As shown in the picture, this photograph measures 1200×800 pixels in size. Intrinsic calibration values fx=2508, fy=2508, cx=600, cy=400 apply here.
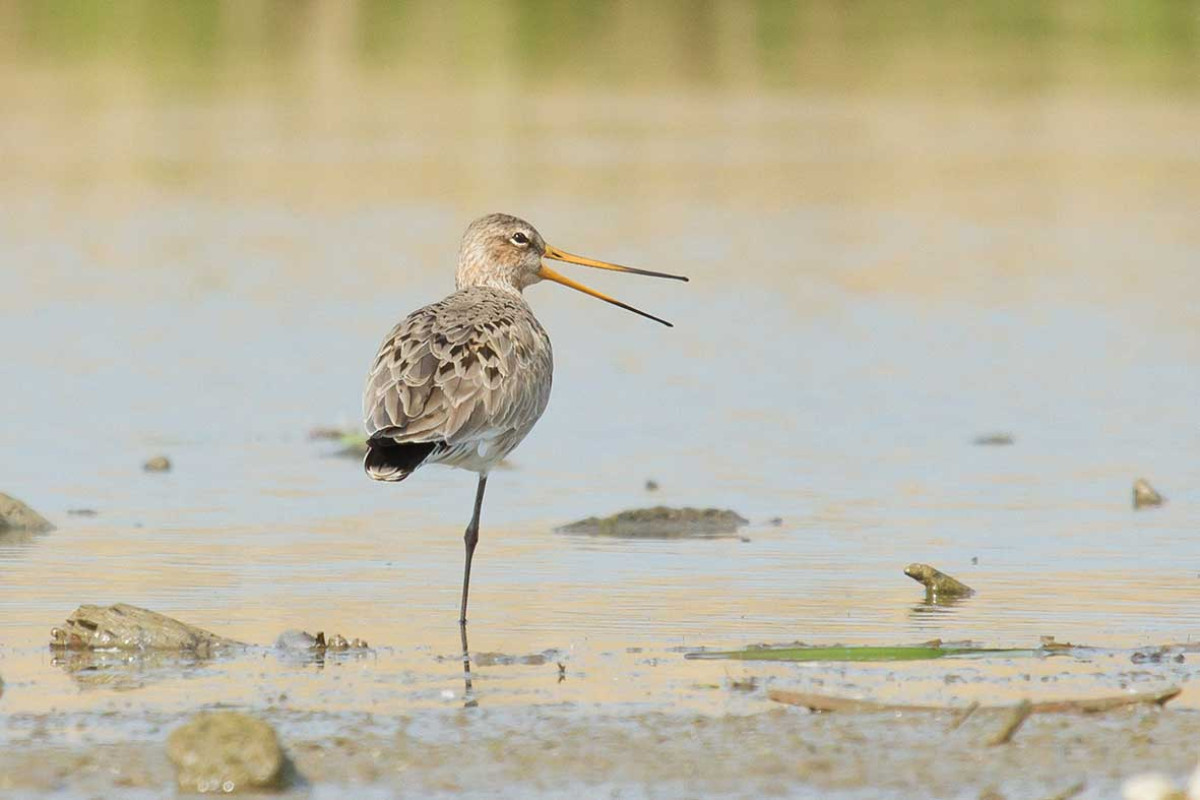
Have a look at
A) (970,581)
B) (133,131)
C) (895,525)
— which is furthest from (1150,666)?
(133,131)

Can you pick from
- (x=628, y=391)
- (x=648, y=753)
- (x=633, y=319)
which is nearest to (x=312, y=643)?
(x=648, y=753)

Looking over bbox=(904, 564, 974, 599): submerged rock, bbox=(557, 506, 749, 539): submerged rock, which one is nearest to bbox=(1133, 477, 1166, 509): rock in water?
bbox=(557, 506, 749, 539): submerged rock

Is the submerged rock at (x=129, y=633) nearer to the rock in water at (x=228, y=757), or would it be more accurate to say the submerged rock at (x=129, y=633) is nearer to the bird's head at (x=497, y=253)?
the rock in water at (x=228, y=757)

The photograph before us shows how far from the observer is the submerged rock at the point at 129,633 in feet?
23.9

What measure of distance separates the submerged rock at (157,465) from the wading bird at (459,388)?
2.49 metres

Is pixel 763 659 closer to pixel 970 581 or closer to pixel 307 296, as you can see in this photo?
pixel 970 581

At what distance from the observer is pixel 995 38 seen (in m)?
38.0

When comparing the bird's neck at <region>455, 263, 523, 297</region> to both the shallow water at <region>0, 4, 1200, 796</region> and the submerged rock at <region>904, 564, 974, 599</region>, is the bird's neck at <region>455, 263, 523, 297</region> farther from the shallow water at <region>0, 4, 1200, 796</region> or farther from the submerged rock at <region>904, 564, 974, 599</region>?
the submerged rock at <region>904, 564, 974, 599</region>

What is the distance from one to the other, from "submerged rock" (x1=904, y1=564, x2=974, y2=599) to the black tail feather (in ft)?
5.61

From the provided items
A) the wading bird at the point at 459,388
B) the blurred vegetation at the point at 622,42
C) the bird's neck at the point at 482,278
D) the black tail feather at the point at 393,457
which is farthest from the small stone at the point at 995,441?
the blurred vegetation at the point at 622,42

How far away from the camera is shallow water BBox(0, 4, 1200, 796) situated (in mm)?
7867

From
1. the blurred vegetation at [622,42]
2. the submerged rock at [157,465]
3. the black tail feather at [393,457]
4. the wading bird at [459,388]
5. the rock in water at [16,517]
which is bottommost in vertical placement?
the black tail feather at [393,457]

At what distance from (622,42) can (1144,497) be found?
2653cm

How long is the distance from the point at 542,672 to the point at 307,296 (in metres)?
10.3
